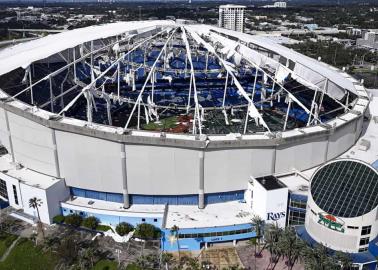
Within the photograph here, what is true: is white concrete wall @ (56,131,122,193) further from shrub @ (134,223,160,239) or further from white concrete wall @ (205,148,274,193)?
white concrete wall @ (205,148,274,193)

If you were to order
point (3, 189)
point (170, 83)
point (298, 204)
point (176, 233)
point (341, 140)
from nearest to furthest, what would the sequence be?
1. point (176, 233)
2. point (298, 204)
3. point (3, 189)
4. point (341, 140)
5. point (170, 83)

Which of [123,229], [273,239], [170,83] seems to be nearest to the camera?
[273,239]

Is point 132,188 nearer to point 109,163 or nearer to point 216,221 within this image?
point 109,163

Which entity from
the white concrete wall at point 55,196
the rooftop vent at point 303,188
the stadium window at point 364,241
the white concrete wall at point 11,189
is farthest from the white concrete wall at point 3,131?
the stadium window at point 364,241

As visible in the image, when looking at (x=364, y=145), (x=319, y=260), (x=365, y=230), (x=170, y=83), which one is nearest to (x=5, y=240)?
(x=319, y=260)

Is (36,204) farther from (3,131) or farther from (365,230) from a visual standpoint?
(365,230)

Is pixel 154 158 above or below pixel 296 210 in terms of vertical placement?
above

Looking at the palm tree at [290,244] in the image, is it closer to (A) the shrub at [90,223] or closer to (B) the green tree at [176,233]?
(B) the green tree at [176,233]
